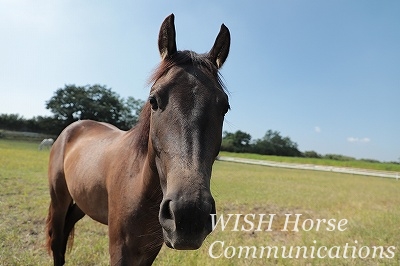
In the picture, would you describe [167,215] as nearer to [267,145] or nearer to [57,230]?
[57,230]

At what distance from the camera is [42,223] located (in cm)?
570

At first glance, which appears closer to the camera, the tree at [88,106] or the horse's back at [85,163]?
the horse's back at [85,163]

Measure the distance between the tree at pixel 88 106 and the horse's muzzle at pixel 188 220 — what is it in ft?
172

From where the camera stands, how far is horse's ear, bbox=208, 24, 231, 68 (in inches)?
89.2

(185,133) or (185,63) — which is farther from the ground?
(185,63)

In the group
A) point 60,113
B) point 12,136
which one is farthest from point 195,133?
point 60,113

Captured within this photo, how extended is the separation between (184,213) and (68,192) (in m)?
3.29

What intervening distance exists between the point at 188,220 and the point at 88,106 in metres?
60.1

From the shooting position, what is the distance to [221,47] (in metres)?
2.33

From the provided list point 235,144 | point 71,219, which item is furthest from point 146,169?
point 235,144

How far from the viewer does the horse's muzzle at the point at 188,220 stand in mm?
1374

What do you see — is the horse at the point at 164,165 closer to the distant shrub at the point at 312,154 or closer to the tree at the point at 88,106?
the tree at the point at 88,106

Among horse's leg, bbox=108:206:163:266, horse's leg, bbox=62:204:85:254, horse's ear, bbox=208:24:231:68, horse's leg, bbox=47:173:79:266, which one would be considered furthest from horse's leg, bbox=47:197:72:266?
horse's ear, bbox=208:24:231:68

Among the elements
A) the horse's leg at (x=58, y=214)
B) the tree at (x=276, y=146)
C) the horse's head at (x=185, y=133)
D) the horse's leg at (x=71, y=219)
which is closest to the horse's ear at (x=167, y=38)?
the horse's head at (x=185, y=133)
